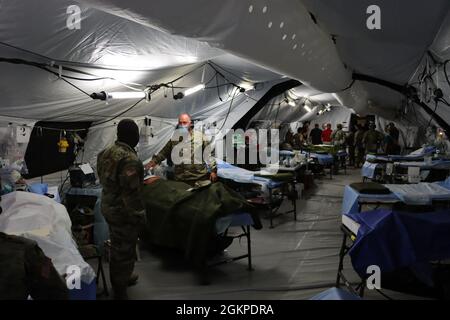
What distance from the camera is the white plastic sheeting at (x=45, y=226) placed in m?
1.96

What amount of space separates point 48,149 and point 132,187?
211 cm

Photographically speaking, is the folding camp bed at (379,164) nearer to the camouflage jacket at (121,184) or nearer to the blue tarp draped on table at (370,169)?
the blue tarp draped on table at (370,169)

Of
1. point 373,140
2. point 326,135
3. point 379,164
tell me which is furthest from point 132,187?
point 326,135

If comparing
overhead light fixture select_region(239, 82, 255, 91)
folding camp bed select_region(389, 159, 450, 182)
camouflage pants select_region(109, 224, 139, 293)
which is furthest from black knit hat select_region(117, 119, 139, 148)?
folding camp bed select_region(389, 159, 450, 182)

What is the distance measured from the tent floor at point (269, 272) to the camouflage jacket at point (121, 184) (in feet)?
2.37

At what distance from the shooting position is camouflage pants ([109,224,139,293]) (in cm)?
265

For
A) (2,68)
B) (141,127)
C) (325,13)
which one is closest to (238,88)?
(141,127)

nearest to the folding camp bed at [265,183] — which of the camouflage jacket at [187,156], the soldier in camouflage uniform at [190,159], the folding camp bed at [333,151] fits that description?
the soldier in camouflage uniform at [190,159]

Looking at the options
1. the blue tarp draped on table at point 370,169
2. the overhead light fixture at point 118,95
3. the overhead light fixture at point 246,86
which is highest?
the overhead light fixture at point 246,86

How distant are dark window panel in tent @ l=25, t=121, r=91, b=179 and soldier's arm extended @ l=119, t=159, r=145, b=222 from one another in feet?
6.09

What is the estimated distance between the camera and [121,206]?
2.68 meters

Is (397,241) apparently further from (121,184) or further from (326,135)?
(326,135)

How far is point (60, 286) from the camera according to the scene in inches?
56.4

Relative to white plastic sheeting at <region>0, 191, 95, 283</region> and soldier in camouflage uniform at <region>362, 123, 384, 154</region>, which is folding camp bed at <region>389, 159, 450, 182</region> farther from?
white plastic sheeting at <region>0, 191, 95, 283</region>
